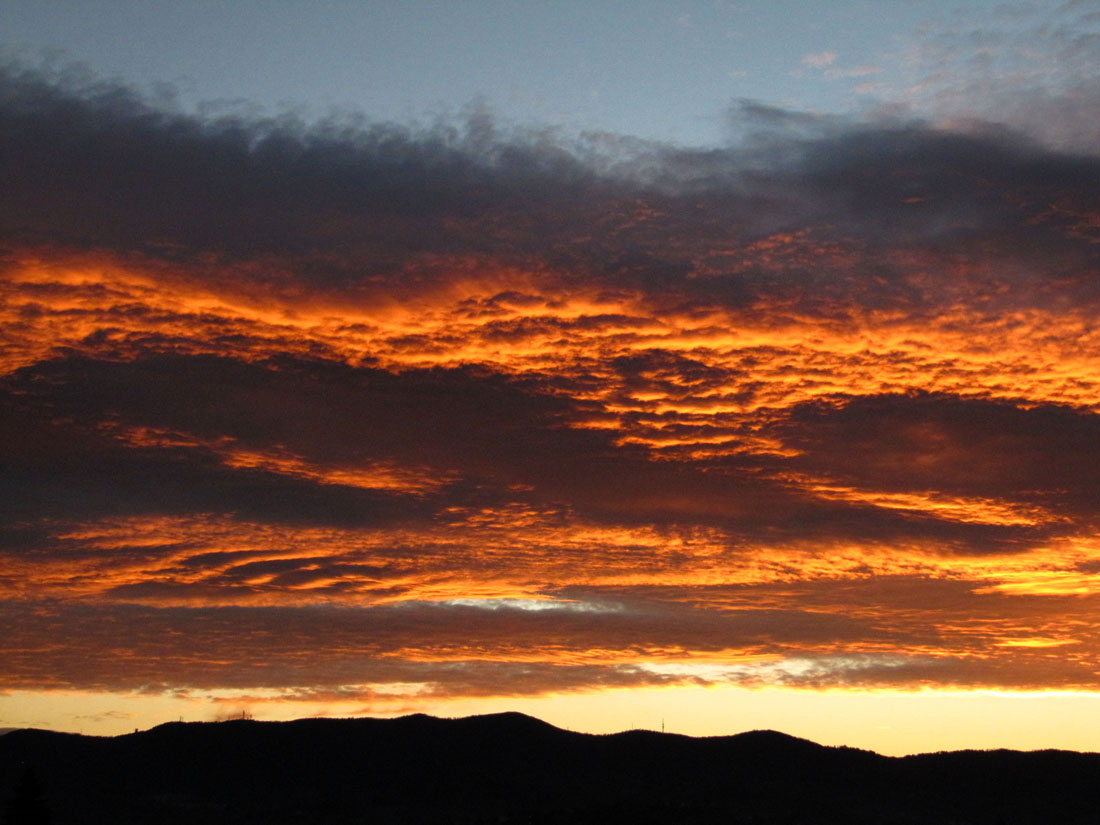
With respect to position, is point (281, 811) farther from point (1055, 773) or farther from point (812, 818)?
point (1055, 773)

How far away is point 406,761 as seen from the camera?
9819cm

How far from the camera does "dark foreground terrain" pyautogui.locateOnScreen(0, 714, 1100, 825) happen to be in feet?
277

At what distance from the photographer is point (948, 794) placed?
92.9 m

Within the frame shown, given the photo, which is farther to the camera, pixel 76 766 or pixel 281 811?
pixel 76 766

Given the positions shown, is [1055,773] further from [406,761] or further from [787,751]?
[406,761]

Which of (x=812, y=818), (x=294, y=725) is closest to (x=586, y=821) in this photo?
(x=812, y=818)

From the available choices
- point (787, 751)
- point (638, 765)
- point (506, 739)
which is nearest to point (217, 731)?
point (506, 739)

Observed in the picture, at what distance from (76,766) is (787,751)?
196ft

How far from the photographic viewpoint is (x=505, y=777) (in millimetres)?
95375

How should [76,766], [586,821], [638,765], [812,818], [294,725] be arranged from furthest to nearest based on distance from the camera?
[294,725] < [638,765] < [76,766] < [812,818] < [586,821]

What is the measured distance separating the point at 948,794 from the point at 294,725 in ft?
187

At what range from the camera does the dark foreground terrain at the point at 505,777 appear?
84.5 meters

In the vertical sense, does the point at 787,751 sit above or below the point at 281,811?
above

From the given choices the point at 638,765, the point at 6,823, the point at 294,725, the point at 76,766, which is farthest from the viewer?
the point at 294,725
